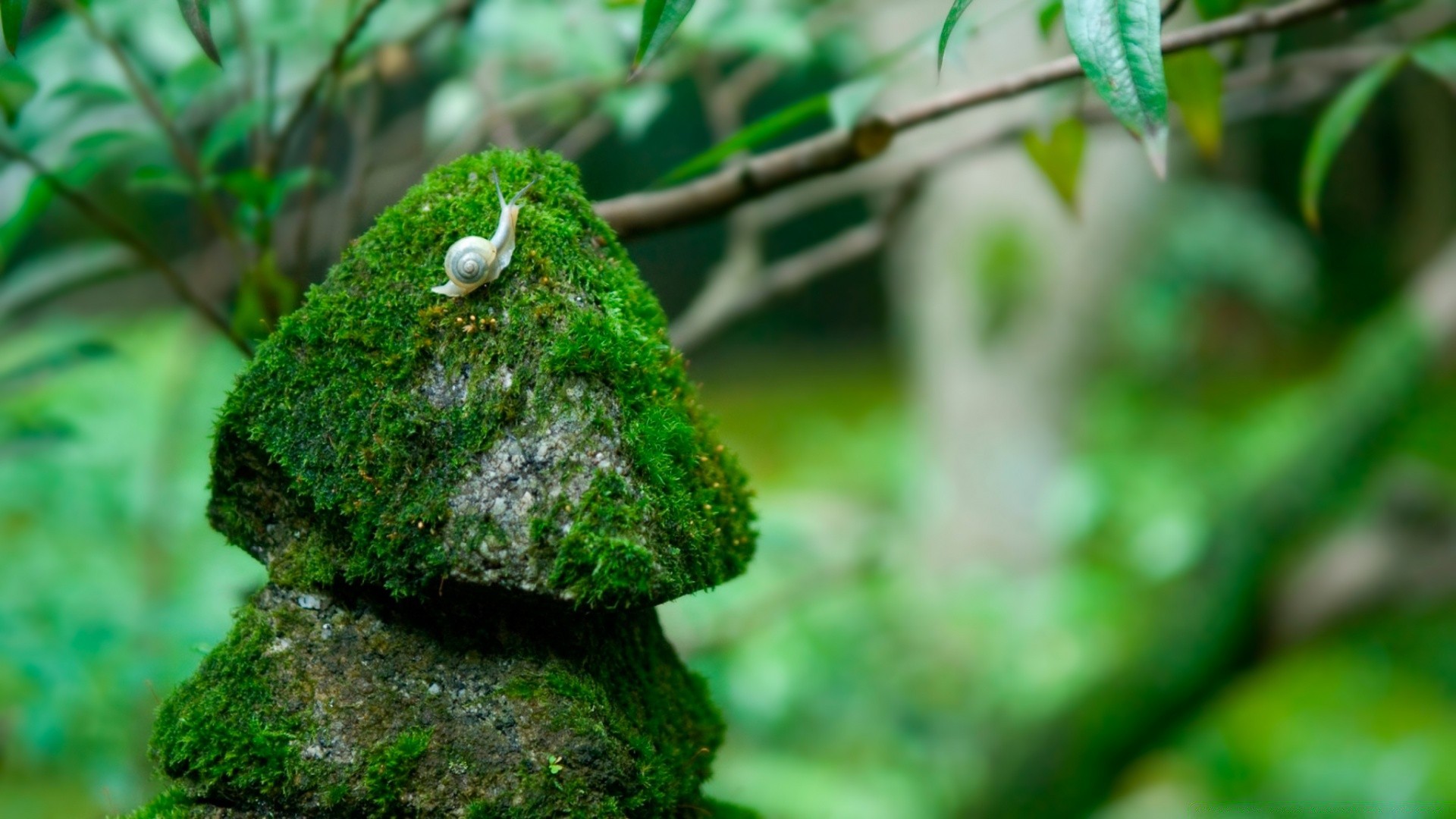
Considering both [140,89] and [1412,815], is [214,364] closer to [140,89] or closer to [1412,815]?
[140,89]

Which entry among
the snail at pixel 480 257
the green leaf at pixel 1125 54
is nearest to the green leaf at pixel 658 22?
the snail at pixel 480 257

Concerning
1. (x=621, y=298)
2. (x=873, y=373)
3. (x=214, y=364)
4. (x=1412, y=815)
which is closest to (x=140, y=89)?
(x=621, y=298)

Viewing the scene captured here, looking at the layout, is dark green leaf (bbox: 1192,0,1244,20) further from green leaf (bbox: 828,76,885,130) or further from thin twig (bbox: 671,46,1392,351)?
green leaf (bbox: 828,76,885,130)

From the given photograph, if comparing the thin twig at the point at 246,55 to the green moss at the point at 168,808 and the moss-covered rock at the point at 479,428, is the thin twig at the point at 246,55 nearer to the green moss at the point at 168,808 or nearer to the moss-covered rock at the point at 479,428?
the moss-covered rock at the point at 479,428

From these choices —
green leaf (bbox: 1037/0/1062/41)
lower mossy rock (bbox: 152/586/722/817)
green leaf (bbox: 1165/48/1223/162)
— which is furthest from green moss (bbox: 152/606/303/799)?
green leaf (bbox: 1165/48/1223/162)

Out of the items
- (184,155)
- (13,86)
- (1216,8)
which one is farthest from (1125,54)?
(13,86)

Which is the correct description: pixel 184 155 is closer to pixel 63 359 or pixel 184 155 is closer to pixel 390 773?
pixel 63 359
